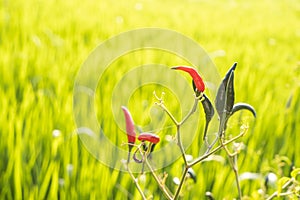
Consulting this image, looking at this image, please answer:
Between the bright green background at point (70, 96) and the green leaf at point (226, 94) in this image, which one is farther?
the bright green background at point (70, 96)

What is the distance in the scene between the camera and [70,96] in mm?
1398

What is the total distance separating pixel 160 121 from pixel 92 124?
0.67 feet

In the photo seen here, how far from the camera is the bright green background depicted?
0.94 meters

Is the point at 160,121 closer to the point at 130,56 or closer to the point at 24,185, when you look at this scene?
the point at 24,185

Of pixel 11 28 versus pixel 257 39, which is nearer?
pixel 11 28

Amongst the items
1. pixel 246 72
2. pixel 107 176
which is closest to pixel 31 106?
pixel 107 176

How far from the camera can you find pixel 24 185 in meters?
0.93

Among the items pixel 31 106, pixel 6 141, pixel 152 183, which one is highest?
pixel 31 106

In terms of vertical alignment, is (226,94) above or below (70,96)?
below

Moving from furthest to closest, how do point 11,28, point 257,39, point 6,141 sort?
point 257,39 → point 11,28 → point 6,141

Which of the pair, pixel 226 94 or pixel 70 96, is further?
pixel 70 96

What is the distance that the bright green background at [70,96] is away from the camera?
945mm

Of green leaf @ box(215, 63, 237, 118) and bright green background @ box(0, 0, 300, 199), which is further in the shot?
bright green background @ box(0, 0, 300, 199)

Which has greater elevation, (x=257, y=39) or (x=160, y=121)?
(x=257, y=39)
